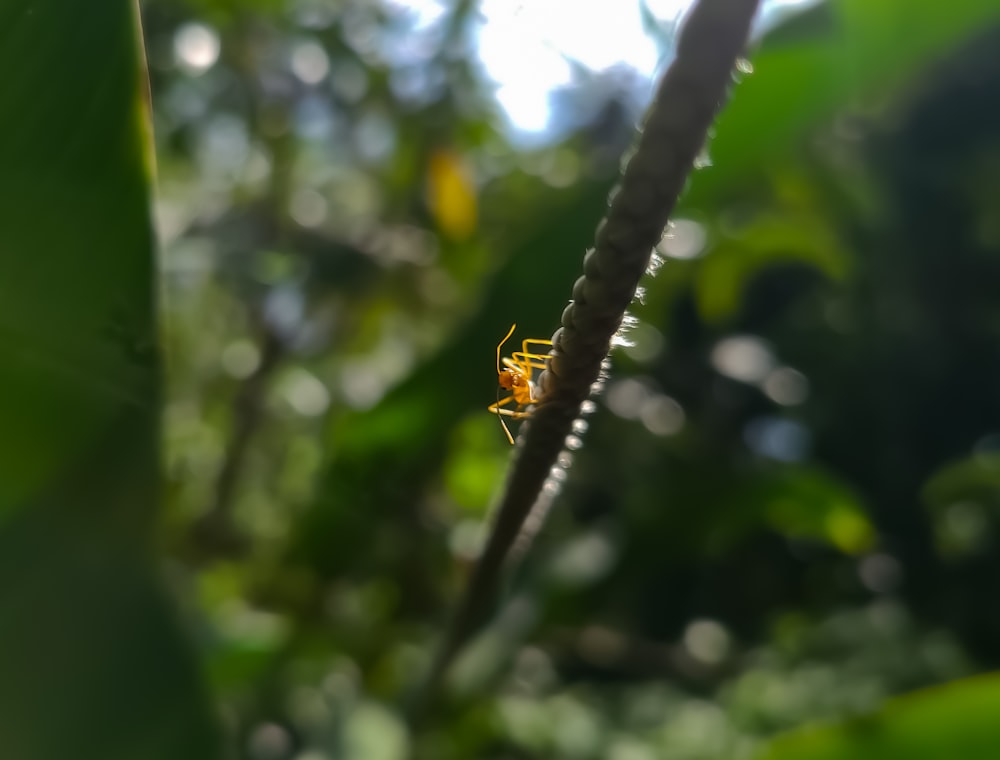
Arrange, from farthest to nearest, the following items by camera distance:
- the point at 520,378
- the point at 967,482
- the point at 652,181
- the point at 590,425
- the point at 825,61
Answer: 1. the point at 967,482
2. the point at 590,425
3. the point at 825,61
4. the point at 520,378
5. the point at 652,181

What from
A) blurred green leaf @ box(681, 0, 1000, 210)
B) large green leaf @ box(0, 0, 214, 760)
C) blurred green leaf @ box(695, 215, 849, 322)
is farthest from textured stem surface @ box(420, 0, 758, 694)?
blurred green leaf @ box(695, 215, 849, 322)

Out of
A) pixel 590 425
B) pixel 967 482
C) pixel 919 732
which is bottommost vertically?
pixel 919 732

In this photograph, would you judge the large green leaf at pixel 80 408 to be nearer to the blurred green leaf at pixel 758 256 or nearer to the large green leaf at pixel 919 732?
the large green leaf at pixel 919 732

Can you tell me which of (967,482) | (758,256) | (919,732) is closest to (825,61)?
(758,256)

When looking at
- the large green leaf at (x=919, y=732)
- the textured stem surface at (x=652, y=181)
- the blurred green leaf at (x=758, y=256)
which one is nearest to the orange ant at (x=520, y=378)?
the textured stem surface at (x=652, y=181)

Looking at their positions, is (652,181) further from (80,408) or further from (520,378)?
(80,408)

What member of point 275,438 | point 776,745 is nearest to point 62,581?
point 776,745
